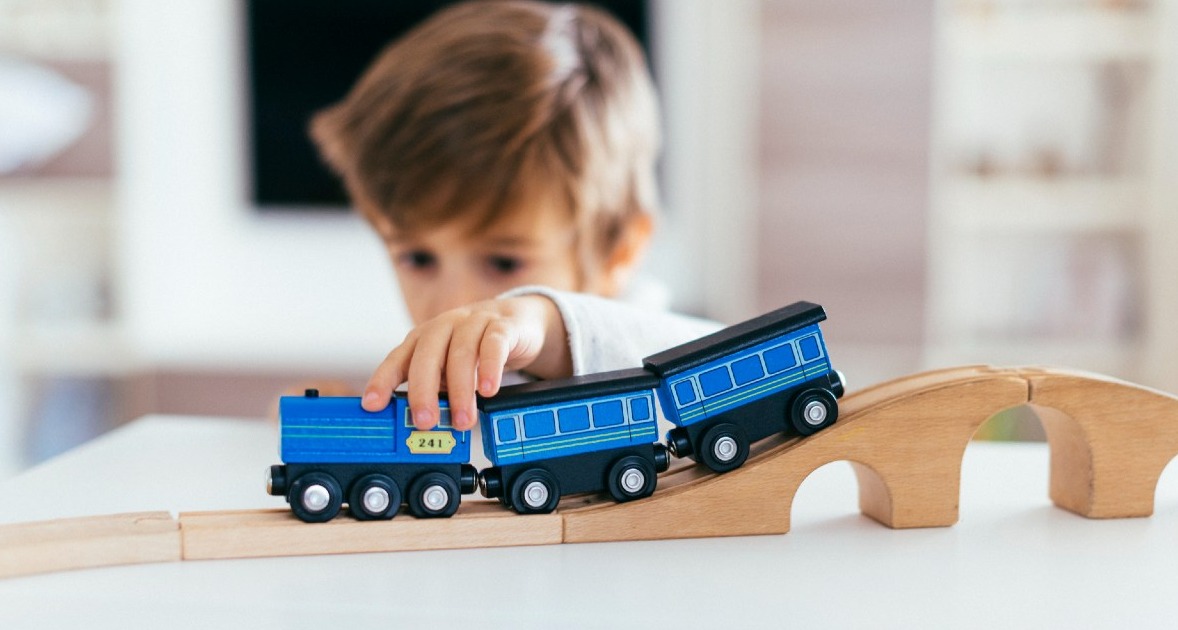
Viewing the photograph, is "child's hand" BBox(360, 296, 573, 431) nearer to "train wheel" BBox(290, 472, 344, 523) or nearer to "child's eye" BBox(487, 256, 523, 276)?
"train wheel" BBox(290, 472, 344, 523)

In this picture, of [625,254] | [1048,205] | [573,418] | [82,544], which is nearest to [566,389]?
[573,418]

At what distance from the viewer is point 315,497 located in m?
0.51

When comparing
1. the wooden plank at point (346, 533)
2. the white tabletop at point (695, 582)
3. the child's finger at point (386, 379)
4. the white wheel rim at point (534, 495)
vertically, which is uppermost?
the child's finger at point (386, 379)

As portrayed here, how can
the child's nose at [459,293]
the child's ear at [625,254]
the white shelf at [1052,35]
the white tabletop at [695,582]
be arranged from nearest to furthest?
the white tabletop at [695,582] → the child's nose at [459,293] → the child's ear at [625,254] → the white shelf at [1052,35]

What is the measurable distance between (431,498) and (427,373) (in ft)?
0.20

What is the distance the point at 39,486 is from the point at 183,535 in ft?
0.67

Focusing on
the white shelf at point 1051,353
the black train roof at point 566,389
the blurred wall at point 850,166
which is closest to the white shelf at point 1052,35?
the blurred wall at point 850,166

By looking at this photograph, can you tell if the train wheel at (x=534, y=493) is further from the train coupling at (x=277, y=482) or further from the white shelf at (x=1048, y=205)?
the white shelf at (x=1048, y=205)

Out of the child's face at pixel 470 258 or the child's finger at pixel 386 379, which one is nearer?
the child's finger at pixel 386 379

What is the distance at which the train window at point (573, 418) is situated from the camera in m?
0.53

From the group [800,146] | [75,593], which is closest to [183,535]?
[75,593]

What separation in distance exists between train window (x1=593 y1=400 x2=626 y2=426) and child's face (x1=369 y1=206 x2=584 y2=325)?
60 cm

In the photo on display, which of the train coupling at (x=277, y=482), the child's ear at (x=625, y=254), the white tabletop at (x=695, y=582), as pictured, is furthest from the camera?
the child's ear at (x=625, y=254)

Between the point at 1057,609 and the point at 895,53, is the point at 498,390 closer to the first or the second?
the point at 1057,609
